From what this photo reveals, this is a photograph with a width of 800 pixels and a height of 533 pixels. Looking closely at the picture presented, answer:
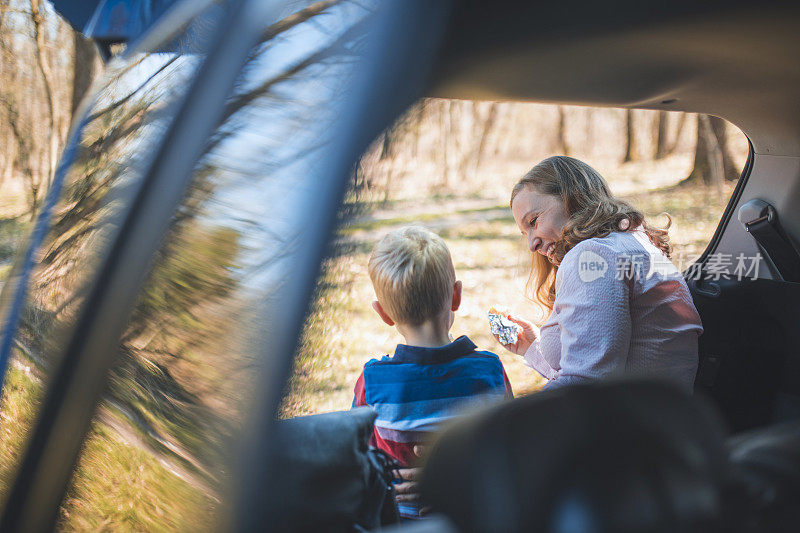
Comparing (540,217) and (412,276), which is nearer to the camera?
(412,276)

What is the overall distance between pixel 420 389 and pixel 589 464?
1.02 meters

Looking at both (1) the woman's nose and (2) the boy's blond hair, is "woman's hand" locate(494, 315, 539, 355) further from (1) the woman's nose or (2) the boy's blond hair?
(2) the boy's blond hair

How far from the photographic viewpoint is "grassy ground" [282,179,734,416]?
100 cm

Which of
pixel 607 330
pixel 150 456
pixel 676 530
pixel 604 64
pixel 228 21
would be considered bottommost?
pixel 150 456

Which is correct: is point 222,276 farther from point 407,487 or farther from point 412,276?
point 412,276

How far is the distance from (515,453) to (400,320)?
111 centimetres

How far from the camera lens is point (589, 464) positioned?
0.69 m

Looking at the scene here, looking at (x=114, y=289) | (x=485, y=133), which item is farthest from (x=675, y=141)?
(x=114, y=289)

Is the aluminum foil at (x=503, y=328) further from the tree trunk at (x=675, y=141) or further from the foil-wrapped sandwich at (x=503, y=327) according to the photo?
the tree trunk at (x=675, y=141)

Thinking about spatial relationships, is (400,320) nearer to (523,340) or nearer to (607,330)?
(607,330)

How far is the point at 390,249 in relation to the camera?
181 centimetres

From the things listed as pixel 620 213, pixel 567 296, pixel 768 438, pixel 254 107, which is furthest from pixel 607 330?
pixel 254 107

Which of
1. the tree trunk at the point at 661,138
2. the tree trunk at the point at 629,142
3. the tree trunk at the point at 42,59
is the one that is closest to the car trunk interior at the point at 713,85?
the tree trunk at the point at 42,59

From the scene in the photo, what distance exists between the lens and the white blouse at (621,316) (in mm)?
1738
